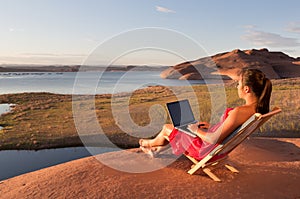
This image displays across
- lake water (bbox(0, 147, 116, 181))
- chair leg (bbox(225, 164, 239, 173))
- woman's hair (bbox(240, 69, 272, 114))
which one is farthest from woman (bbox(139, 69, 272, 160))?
lake water (bbox(0, 147, 116, 181))

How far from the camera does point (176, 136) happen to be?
182 inches

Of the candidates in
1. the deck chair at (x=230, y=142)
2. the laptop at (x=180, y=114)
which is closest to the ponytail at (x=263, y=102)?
the deck chair at (x=230, y=142)

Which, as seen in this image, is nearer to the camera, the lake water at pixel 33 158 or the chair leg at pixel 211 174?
Result: the chair leg at pixel 211 174

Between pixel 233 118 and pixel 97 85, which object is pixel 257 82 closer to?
pixel 233 118

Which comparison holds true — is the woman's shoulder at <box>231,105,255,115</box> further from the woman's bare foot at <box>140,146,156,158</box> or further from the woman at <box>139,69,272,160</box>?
the woman's bare foot at <box>140,146,156,158</box>

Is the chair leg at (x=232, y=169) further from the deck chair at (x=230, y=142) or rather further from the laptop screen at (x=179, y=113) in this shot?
the laptop screen at (x=179, y=113)

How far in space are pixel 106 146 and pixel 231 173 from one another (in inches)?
180

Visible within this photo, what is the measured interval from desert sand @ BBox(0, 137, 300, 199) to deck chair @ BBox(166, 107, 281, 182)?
0.25 meters

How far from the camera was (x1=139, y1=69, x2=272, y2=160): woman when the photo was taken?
3.67m

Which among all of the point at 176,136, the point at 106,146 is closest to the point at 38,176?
the point at 176,136

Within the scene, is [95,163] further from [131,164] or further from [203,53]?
[203,53]

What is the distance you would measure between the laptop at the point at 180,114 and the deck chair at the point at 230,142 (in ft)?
2.04

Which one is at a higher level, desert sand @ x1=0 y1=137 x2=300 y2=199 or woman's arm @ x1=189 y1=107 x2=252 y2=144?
woman's arm @ x1=189 y1=107 x2=252 y2=144

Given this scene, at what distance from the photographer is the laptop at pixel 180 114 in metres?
4.71
